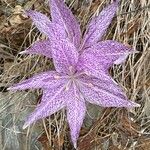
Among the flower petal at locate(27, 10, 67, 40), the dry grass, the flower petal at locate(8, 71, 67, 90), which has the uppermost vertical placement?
the flower petal at locate(27, 10, 67, 40)

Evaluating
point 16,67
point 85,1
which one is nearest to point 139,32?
point 85,1

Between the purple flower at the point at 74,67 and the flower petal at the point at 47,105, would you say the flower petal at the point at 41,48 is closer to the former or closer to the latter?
the purple flower at the point at 74,67

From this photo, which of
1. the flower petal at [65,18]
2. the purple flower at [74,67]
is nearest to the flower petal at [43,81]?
the purple flower at [74,67]

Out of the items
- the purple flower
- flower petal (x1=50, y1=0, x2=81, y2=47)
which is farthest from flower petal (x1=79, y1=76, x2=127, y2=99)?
flower petal (x1=50, y1=0, x2=81, y2=47)

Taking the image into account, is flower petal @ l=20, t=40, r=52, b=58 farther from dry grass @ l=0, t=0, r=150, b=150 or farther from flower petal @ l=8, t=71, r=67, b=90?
dry grass @ l=0, t=0, r=150, b=150

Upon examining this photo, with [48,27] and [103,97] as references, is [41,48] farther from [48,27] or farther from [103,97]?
[103,97]

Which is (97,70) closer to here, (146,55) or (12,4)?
(146,55)

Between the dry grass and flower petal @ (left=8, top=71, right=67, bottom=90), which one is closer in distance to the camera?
flower petal @ (left=8, top=71, right=67, bottom=90)
